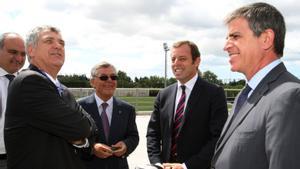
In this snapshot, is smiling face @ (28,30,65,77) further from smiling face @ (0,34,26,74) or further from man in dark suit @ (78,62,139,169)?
smiling face @ (0,34,26,74)

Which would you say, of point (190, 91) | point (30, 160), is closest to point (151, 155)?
point (190, 91)

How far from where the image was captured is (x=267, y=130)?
6.89ft

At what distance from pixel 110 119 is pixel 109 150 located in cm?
54

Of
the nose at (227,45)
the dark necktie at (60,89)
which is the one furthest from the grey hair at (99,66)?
the nose at (227,45)

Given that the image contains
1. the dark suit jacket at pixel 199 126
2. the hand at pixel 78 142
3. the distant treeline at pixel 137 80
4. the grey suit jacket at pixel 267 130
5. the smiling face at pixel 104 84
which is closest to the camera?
the grey suit jacket at pixel 267 130

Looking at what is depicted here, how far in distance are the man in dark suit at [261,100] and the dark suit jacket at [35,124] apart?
→ 1306mm

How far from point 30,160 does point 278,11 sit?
2207 mm

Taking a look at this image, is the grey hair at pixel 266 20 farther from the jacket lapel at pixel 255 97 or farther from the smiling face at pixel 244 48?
the jacket lapel at pixel 255 97

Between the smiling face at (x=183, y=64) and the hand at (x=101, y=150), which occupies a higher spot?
the smiling face at (x=183, y=64)

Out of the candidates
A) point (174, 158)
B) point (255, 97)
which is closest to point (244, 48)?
point (255, 97)

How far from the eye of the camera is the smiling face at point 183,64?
4.36 meters

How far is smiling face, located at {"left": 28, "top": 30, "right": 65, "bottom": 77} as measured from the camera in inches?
133

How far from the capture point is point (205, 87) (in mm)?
4340

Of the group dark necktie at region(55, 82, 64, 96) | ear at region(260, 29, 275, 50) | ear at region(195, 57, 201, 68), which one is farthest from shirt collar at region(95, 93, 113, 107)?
ear at region(260, 29, 275, 50)
